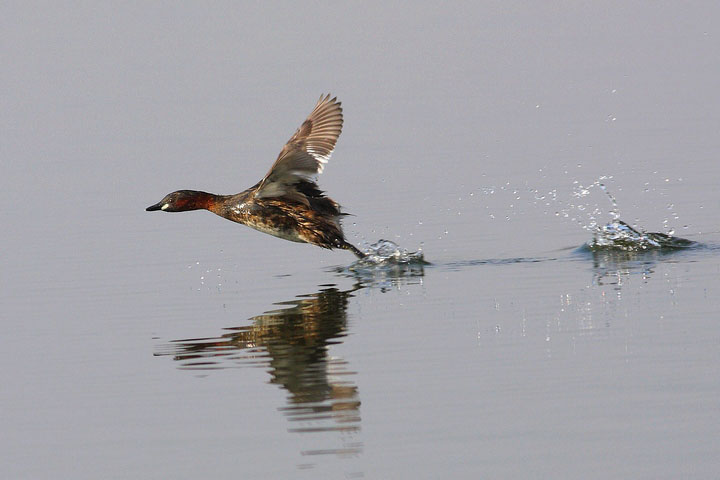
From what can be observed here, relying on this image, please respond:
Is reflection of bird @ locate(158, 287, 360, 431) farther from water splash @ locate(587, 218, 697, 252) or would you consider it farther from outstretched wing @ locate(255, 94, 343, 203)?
water splash @ locate(587, 218, 697, 252)

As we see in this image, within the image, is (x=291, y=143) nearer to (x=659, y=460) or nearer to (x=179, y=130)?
(x=659, y=460)

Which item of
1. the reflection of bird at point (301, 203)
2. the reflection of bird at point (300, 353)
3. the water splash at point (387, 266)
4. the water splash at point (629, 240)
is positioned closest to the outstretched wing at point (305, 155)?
the reflection of bird at point (301, 203)

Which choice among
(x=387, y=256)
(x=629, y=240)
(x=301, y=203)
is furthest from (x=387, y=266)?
(x=629, y=240)

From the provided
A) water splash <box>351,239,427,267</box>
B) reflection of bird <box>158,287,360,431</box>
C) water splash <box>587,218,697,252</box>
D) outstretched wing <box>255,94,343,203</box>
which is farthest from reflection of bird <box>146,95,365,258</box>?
water splash <box>587,218,697,252</box>

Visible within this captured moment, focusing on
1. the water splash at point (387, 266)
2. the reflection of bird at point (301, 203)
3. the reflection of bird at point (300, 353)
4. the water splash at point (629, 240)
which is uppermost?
the reflection of bird at point (301, 203)

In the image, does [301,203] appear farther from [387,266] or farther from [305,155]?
[387,266]

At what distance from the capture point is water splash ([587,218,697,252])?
1514cm

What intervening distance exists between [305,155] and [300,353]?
4074 millimetres

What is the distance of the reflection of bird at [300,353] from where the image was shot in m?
9.52

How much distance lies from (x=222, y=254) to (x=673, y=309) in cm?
658

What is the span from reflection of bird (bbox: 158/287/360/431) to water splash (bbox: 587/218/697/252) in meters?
3.08

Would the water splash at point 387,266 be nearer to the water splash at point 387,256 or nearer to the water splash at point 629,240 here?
the water splash at point 387,256

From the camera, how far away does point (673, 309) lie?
463 inches

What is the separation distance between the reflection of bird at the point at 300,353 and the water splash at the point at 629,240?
3.08 m
